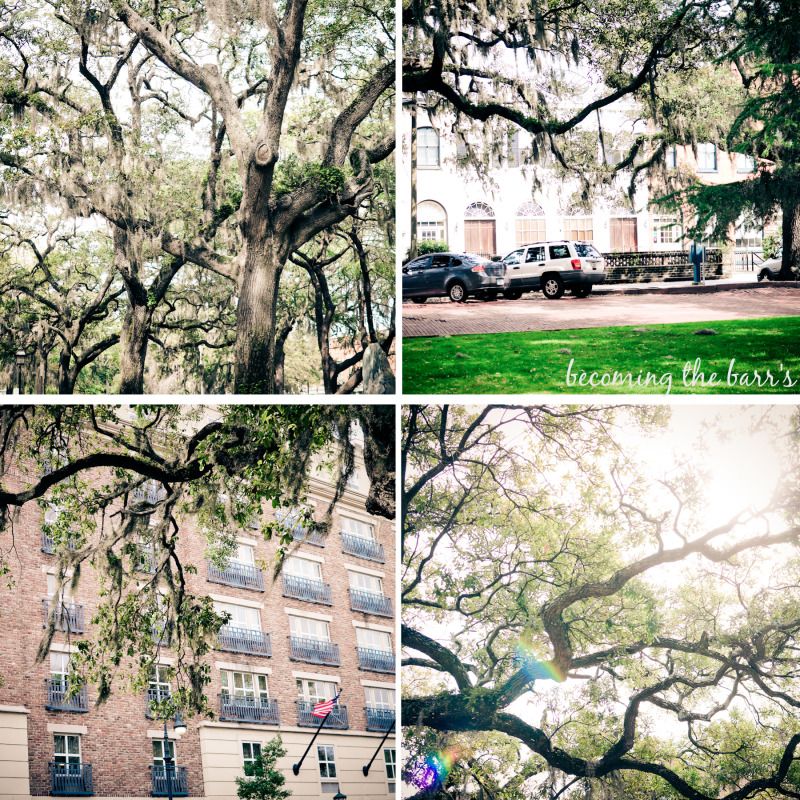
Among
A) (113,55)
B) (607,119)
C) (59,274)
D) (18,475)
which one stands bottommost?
(18,475)

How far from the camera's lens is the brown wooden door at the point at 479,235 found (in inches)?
183

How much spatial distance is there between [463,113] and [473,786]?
116 inches

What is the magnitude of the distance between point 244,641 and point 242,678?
0.52 feet

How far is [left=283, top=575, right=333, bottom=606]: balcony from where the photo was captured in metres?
4.75

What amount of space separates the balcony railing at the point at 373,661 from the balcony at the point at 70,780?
121 cm

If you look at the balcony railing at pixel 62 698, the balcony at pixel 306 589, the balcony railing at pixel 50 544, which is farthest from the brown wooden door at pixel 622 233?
the balcony railing at pixel 62 698

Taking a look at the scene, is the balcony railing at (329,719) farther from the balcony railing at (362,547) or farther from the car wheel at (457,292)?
the car wheel at (457,292)

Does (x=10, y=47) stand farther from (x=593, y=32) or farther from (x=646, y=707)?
(x=646, y=707)

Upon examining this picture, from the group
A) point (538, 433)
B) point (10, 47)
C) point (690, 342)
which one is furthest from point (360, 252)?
point (10, 47)

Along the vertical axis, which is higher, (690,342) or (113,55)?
(113,55)

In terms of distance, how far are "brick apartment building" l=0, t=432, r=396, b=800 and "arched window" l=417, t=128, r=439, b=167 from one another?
1383 millimetres

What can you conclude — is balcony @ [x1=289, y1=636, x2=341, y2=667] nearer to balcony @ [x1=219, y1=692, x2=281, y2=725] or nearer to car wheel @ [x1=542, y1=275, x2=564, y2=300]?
balcony @ [x1=219, y1=692, x2=281, y2=725]

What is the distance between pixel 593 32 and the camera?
462 cm

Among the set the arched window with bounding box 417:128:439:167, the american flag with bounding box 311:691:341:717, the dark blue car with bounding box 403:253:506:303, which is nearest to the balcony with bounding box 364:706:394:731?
the american flag with bounding box 311:691:341:717
